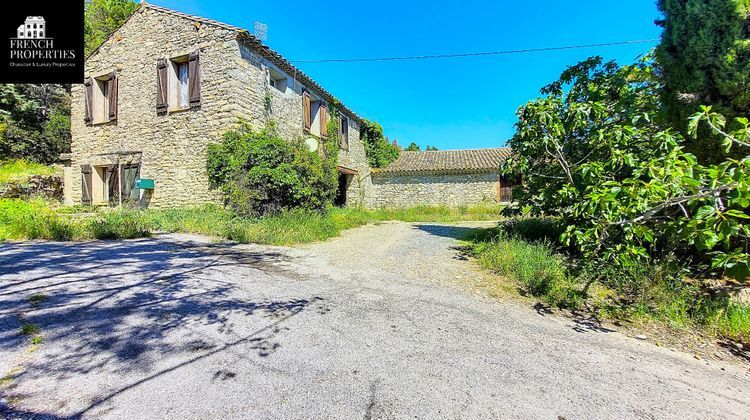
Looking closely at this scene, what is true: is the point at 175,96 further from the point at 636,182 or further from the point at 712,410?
the point at 712,410

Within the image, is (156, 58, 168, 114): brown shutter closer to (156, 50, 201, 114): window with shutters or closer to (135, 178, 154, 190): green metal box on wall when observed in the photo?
(156, 50, 201, 114): window with shutters

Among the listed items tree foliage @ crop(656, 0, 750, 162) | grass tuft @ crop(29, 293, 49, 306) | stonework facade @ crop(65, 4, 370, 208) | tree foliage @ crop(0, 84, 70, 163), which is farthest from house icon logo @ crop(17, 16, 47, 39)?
tree foliage @ crop(0, 84, 70, 163)

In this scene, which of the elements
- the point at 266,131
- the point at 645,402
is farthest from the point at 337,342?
the point at 266,131

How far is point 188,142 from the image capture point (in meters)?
10.0

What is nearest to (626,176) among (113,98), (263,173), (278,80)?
(263,173)

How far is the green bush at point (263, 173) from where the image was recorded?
8.25m

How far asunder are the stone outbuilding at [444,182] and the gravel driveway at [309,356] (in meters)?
14.0

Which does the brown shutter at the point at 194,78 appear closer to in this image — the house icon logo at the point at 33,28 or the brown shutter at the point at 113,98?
the house icon logo at the point at 33,28

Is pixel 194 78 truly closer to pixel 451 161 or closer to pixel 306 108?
pixel 306 108

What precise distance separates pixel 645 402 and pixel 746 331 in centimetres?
207

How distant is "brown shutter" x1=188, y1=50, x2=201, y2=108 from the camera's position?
979 cm

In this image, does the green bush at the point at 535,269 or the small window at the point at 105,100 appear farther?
the small window at the point at 105,100

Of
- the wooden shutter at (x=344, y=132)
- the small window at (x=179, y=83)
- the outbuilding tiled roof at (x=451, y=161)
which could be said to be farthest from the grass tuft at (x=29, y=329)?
the outbuilding tiled roof at (x=451, y=161)

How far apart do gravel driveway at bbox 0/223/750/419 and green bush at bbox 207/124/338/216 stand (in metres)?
4.33
